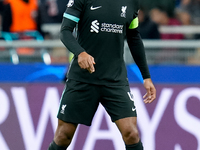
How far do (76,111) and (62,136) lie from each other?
277 millimetres

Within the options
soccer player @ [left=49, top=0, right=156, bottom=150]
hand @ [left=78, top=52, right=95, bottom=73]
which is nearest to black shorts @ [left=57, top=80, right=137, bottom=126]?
soccer player @ [left=49, top=0, right=156, bottom=150]

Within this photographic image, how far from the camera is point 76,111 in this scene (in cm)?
488

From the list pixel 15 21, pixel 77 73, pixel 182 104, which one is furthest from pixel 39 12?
pixel 77 73

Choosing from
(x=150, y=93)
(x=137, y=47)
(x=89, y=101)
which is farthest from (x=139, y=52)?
(x=89, y=101)

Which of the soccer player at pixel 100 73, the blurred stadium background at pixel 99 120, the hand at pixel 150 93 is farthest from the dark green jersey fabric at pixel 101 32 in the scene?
the blurred stadium background at pixel 99 120

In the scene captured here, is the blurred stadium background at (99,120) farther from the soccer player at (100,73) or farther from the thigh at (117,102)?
the thigh at (117,102)

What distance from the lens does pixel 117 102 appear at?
15.9ft

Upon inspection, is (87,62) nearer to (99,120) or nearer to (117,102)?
(117,102)

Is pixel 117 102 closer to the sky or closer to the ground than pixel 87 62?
closer to the ground

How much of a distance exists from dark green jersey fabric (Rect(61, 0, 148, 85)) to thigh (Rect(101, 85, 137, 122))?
0.23ft

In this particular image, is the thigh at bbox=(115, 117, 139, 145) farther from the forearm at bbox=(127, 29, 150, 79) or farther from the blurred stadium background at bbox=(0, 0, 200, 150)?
the blurred stadium background at bbox=(0, 0, 200, 150)

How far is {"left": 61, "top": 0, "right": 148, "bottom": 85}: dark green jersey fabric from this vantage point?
468cm

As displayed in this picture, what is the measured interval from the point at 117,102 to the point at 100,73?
0.32m

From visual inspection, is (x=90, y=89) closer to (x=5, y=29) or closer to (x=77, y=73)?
(x=77, y=73)
